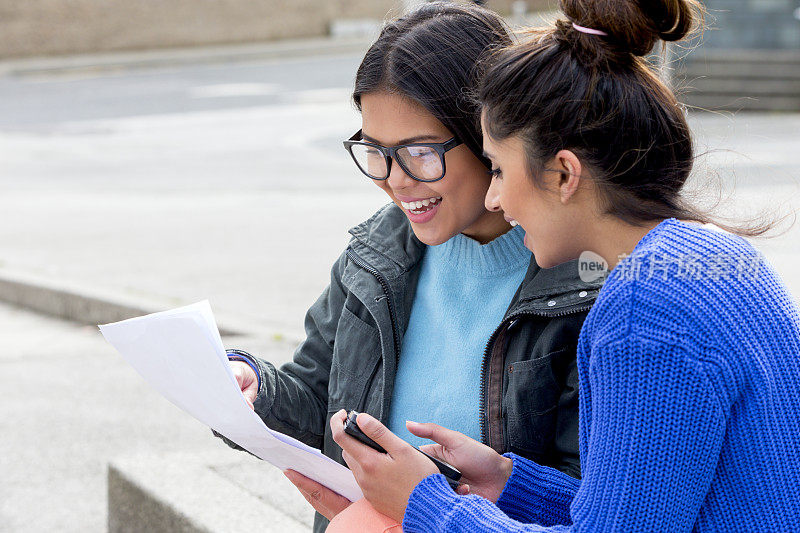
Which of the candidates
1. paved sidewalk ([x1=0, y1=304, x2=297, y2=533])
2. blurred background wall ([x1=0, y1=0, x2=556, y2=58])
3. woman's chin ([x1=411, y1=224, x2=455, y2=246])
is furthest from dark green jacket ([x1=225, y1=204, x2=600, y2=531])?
blurred background wall ([x1=0, y1=0, x2=556, y2=58])

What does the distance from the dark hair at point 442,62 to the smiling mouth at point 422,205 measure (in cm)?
12

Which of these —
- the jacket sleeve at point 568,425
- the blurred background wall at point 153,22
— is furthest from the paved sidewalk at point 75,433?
the blurred background wall at point 153,22

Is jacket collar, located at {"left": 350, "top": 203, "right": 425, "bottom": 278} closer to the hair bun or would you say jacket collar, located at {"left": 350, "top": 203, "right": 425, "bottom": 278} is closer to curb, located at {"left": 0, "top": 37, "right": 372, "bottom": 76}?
the hair bun

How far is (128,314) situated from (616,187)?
4.85 metres

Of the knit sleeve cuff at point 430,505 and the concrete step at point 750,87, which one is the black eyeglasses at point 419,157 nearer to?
the knit sleeve cuff at point 430,505

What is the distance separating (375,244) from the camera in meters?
2.13

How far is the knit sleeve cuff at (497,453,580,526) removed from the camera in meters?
1.70

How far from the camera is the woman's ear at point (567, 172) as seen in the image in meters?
1.50

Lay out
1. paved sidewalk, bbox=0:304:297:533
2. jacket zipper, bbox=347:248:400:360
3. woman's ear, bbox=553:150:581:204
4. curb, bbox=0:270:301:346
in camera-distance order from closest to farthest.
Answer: woman's ear, bbox=553:150:581:204 → jacket zipper, bbox=347:248:400:360 → paved sidewalk, bbox=0:304:297:533 → curb, bbox=0:270:301:346

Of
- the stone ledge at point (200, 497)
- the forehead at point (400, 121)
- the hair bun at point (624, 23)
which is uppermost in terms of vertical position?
the hair bun at point (624, 23)

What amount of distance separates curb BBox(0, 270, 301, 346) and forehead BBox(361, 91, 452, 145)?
132 inches

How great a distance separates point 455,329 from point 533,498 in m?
0.40

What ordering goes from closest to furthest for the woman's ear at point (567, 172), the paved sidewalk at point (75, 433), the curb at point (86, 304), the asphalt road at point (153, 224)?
the woman's ear at point (567, 172) → the paved sidewalk at point (75, 433) → the asphalt road at point (153, 224) → the curb at point (86, 304)

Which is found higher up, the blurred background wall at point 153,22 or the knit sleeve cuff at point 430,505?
the knit sleeve cuff at point 430,505
